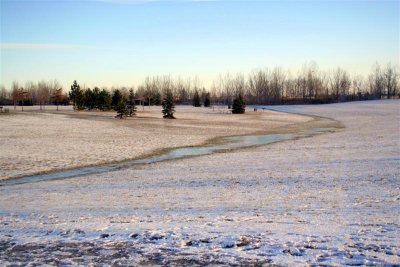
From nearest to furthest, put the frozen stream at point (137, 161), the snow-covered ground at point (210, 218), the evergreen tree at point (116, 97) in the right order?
the snow-covered ground at point (210, 218) < the frozen stream at point (137, 161) < the evergreen tree at point (116, 97)

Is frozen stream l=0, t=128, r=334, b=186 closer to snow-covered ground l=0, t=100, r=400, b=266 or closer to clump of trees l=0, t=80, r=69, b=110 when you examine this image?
snow-covered ground l=0, t=100, r=400, b=266

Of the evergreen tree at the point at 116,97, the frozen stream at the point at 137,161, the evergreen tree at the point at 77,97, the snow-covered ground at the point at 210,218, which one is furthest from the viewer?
the evergreen tree at the point at 77,97

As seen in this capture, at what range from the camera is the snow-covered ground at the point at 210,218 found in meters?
7.03

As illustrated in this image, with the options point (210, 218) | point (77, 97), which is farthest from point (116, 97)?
point (210, 218)

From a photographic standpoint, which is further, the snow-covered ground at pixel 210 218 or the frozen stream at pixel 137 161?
the frozen stream at pixel 137 161

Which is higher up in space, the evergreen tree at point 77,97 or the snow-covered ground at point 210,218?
the evergreen tree at point 77,97

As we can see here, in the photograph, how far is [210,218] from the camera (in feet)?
30.5

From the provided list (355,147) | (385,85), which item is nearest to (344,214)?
(355,147)

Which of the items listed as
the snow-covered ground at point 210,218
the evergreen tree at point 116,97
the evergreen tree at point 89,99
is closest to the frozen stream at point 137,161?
the snow-covered ground at point 210,218

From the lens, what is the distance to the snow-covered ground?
7027mm

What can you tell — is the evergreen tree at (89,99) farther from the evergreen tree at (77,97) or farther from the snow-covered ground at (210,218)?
the snow-covered ground at (210,218)

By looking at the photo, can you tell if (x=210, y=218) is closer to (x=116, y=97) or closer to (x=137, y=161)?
(x=137, y=161)

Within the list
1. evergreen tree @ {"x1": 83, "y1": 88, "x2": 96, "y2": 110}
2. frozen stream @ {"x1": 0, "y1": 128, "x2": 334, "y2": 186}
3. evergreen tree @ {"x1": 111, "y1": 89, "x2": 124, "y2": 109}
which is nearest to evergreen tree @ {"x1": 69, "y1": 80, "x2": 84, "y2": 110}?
evergreen tree @ {"x1": 83, "y1": 88, "x2": 96, "y2": 110}

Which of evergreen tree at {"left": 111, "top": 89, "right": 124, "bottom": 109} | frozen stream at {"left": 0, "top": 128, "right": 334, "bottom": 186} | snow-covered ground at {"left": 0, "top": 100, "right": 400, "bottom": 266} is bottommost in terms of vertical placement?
frozen stream at {"left": 0, "top": 128, "right": 334, "bottom": 186}
